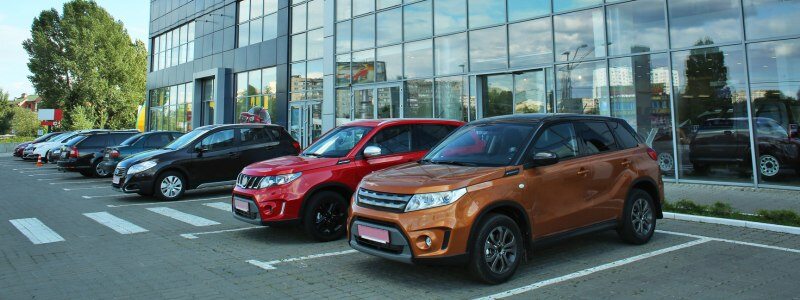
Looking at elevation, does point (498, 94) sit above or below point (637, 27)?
below

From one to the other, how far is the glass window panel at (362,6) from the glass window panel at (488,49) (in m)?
5.16

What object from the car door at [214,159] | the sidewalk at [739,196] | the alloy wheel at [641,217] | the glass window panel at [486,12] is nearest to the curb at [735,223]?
the sidewalk at [739,196]

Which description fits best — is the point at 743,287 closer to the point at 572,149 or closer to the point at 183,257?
the point at 572,149

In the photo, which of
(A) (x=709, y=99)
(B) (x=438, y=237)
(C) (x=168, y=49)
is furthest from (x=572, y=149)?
(C) (x=168, y=49)

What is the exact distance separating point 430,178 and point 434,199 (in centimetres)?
30

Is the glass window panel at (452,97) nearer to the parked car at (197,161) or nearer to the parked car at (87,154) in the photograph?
the parked car at (197,161)

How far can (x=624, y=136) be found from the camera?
6.67 meters

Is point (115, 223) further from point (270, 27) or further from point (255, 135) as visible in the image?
point (270, 27)

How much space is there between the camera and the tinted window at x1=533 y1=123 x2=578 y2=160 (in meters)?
5.59

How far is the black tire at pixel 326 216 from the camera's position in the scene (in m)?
6.90

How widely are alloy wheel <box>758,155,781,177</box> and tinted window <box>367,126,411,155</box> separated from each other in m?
8.11

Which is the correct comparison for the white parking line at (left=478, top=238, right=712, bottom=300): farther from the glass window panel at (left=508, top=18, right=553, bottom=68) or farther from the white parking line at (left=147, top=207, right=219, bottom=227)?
the glass window panel at (left=508, top=18, right=553, bottom=68)

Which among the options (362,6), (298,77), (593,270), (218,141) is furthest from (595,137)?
(298,77)

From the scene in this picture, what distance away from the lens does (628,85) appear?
13.1 metres
